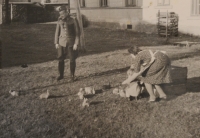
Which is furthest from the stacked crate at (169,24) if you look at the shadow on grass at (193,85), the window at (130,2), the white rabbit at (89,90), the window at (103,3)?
the white rabbit at (89,90)

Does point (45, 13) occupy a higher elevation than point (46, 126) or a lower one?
higher

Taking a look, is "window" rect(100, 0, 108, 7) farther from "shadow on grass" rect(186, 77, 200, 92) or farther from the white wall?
"shadow on grass" rect(186, 77, 200, 92)

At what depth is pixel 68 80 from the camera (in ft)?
28.2

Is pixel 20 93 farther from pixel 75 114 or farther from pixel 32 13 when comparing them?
pixel 32 13

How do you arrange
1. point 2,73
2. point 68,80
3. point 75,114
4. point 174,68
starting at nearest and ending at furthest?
point 75,114
point 174,68
point 68,80
point 2,73

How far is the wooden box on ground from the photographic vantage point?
24.2 ft

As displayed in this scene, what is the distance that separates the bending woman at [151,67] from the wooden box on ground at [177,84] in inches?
31.0

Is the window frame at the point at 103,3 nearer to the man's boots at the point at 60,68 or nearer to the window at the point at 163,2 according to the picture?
the window at the point at 163,2

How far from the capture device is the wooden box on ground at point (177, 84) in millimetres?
7363

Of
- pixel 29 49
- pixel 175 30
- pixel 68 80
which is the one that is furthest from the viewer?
pixel 175 30

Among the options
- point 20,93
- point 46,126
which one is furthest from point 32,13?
point 46,126

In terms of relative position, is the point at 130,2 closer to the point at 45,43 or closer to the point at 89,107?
the point at 45,43

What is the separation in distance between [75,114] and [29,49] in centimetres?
918

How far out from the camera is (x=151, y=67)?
6504 millimetres
